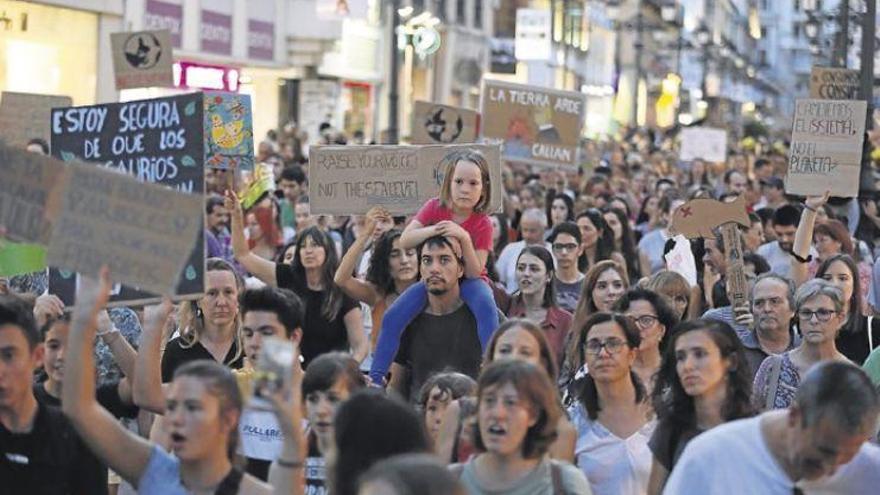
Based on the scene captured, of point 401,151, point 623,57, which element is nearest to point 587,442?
point 401,151

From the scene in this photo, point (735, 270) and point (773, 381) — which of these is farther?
point (735, 270)

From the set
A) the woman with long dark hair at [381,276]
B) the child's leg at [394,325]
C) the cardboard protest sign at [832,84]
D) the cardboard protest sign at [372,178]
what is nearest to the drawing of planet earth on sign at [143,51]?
the cardboard protest sign at [372,178]

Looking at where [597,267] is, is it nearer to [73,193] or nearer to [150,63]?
[73,193]

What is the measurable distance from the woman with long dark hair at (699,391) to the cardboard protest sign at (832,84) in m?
12.7

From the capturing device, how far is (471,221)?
10172 mm

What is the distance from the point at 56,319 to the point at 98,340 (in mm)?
576

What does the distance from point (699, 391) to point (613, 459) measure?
538 mm

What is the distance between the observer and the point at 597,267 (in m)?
10.7

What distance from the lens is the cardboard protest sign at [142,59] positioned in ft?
60.0

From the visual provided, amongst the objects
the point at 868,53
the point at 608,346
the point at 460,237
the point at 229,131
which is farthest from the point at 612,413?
the point at 868,53

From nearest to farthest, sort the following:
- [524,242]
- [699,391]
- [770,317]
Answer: [699,391] → [770,317] → [524,242]

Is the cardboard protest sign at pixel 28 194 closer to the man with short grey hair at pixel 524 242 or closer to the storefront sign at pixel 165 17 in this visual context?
the man with short grey hair at pixel 524 242

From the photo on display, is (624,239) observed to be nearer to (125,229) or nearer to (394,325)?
(394,325)

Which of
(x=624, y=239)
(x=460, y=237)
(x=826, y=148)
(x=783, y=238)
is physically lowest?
(x=624, y=239)
